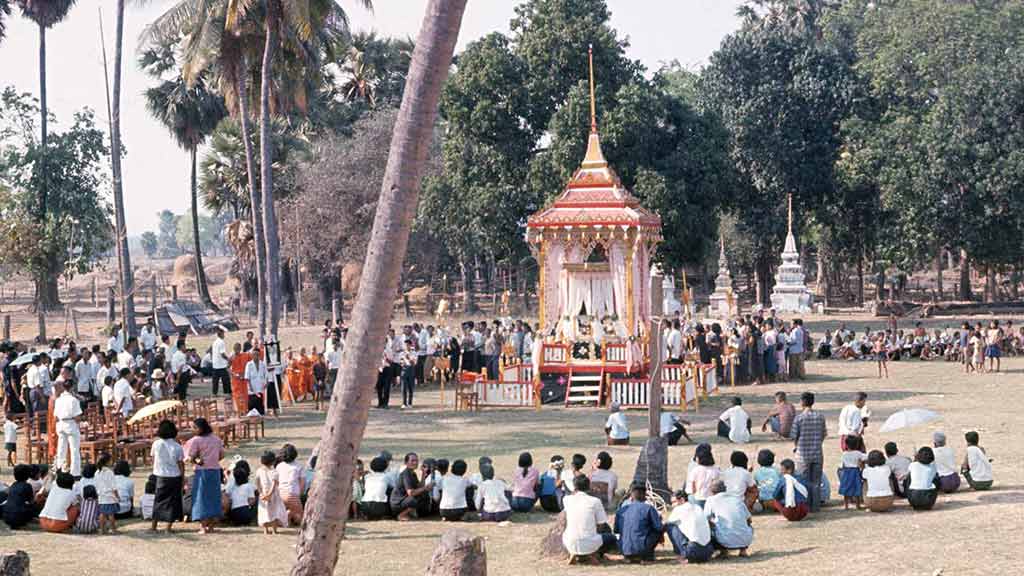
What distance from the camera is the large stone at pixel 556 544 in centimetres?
1283

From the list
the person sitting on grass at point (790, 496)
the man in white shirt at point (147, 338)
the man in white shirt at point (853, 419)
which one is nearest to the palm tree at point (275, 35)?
the man in white shirt at point (147, 338)

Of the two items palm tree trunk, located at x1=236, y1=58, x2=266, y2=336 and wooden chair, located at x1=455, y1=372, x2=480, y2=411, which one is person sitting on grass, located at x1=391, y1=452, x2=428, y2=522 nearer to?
wooden chair, located at x1=455, y1=372, x2=480, y2=411

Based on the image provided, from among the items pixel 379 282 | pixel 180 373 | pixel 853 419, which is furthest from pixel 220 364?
pixel 379 282

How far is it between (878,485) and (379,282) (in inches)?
316

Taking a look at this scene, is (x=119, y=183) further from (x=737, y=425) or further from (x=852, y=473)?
(x=852, y=473)

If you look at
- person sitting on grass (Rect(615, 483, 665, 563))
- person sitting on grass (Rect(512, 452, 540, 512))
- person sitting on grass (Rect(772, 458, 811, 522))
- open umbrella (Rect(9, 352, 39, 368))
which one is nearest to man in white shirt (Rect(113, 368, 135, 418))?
open umbrella (Rect(9, 352, 39, 368))

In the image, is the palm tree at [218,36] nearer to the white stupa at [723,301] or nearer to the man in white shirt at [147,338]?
the man in white shirt at [147,338]

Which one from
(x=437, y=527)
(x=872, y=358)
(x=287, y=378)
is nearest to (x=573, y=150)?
(x=872, y=358)

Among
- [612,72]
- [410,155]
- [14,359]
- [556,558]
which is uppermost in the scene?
[612,72]

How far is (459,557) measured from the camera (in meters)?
10.1

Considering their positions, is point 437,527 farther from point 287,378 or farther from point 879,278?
point 879,278

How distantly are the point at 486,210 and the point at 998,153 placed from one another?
20.7 m

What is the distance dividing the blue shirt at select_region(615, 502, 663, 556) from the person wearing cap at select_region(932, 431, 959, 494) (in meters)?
4.43

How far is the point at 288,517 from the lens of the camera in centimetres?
1442
